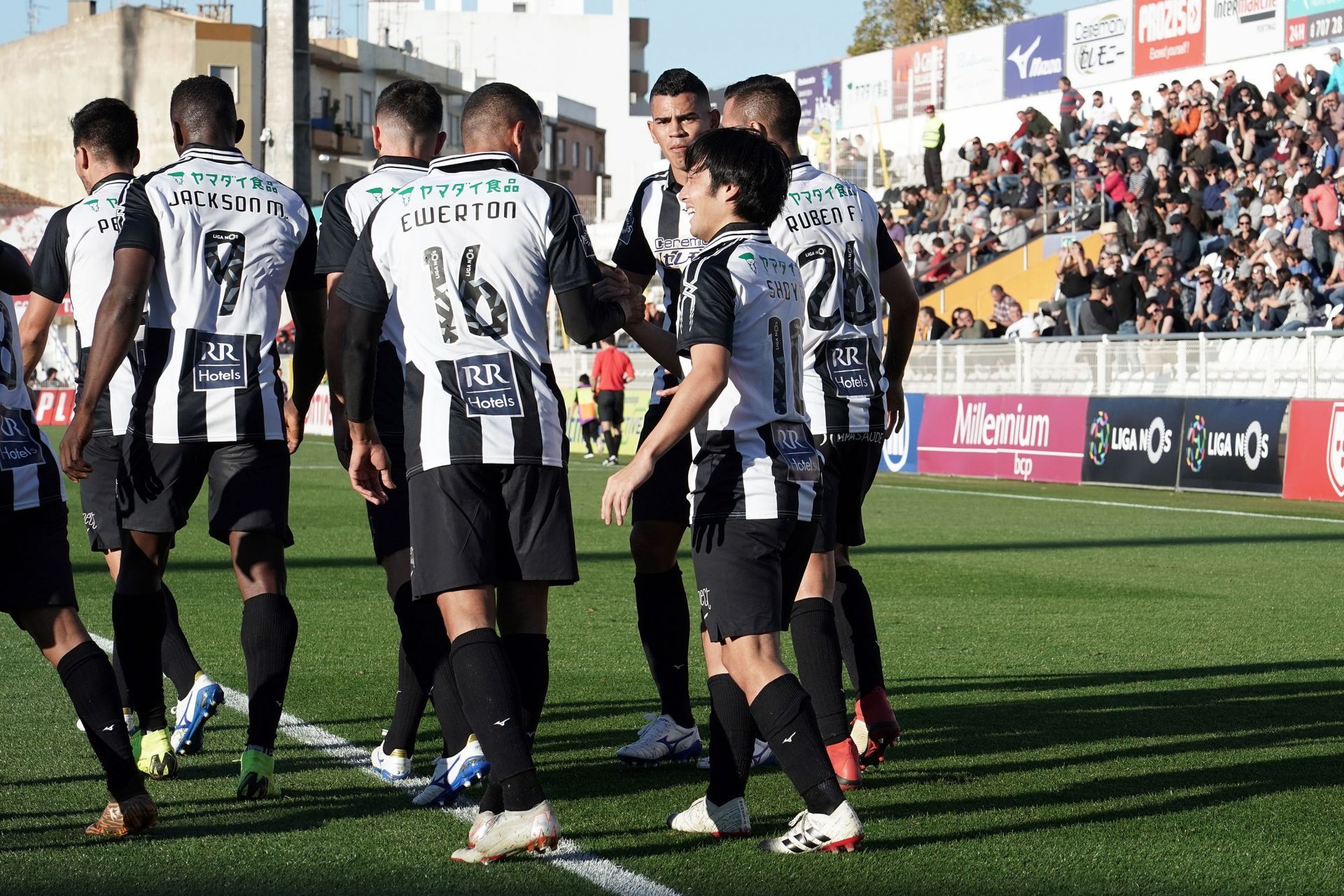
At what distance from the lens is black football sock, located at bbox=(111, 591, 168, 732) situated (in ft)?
18.7

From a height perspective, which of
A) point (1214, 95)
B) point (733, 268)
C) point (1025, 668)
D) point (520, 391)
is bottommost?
point (1025, 668)

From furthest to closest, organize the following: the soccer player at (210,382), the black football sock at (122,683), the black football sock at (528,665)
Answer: the black football sock at (122,683), the soccer player at (210,382), the black football sock at (528,665)

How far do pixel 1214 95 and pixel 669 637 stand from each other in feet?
86.9

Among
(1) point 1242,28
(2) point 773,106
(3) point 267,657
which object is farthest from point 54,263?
(1) point 1242,28

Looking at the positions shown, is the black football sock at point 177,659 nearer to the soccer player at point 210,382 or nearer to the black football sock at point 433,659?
the soccer player at point 210,382

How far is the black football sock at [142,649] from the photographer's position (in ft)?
18.7

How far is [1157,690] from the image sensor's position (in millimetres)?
7438


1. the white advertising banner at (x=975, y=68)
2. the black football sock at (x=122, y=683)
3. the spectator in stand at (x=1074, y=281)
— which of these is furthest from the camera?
the white advertising banner at (x=975, y=68)

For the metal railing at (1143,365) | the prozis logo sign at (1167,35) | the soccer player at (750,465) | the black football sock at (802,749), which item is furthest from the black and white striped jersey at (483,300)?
the prozis logo sign at (1167,35)

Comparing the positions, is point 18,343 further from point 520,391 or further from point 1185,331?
point 1185,331

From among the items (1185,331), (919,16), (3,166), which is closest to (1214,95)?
(1185,331)

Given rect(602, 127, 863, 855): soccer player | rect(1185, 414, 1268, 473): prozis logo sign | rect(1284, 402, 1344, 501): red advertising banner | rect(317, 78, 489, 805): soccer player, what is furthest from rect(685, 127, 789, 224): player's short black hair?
rect(1185, 414, 1268, 473): prozis logo sign

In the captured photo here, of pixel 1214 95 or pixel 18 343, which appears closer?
pixel 18 343

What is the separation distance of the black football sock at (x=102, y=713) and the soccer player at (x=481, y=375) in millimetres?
928
